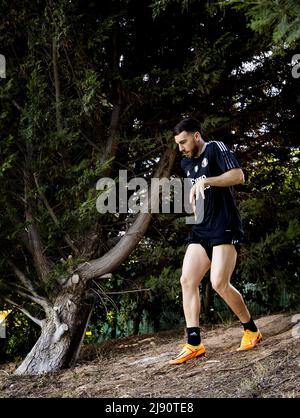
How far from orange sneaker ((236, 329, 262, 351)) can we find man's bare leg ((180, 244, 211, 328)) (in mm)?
559

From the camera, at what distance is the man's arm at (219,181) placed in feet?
15.2

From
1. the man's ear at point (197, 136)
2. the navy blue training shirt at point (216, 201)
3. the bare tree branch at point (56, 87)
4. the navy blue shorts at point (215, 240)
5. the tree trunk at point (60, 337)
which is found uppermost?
the bare tree branch at point (56, 87)

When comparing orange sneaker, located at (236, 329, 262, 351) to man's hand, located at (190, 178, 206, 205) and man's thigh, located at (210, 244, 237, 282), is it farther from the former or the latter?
man's hand, located at (190, 178, 206, 205)

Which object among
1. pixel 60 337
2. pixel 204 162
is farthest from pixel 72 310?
pixel 204 162

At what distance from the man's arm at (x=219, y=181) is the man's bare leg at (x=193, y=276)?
22.0 inches

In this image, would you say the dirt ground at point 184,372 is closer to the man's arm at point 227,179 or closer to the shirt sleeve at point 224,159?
the man's arm at point 227,179

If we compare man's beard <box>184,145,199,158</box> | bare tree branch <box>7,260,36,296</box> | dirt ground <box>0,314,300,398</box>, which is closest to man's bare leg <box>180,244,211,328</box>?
dirt ground <box>0,314,300,398</box>

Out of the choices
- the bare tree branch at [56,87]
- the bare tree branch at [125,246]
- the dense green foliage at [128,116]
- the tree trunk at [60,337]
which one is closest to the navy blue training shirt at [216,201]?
the dense green foliage at [128,116]

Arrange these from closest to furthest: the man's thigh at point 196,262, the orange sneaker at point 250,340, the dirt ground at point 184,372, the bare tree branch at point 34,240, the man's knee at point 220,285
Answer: the dirt ground at point 184,372 < the man's knee at point 220,285 < the man's thigh at point 196,262 < the orange sneaker at point 250,340 < the bare tree branch at point 34,240

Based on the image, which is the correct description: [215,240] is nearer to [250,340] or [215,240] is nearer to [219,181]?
[219,181]

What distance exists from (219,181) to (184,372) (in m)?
1.67

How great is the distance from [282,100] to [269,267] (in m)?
2.13

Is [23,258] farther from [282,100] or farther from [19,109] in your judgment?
[282,100]

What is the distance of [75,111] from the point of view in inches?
259
